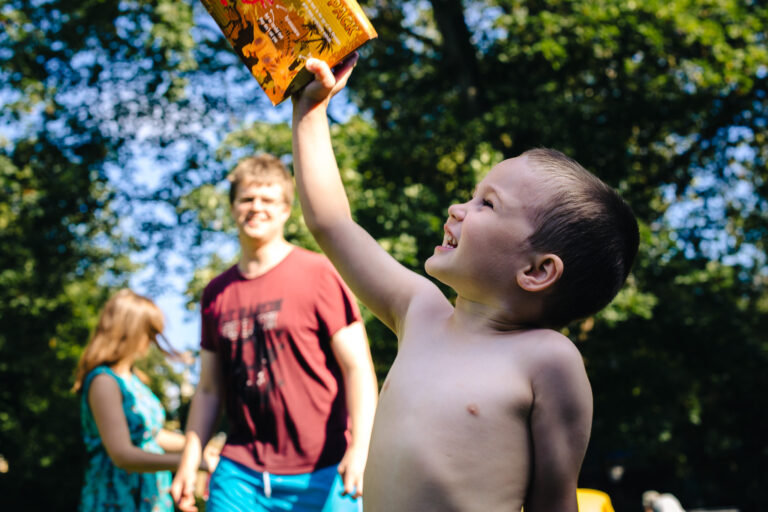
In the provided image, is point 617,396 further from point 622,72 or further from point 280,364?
point 280,364

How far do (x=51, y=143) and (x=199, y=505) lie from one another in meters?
8.11

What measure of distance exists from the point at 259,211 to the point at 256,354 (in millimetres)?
558

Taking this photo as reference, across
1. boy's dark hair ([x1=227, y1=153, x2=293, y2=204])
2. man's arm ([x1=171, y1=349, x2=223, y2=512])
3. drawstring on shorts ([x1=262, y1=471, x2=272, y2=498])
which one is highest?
boy's dark hair ([x1=227, y1=153, x2=293, y2=204])

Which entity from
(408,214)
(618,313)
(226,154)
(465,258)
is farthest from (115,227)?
(465,258)

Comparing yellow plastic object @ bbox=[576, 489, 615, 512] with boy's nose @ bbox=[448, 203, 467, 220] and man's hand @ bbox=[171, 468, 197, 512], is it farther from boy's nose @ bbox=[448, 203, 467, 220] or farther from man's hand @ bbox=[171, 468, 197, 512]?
boy's nose @ bbox=[448, 203, 467, 220]

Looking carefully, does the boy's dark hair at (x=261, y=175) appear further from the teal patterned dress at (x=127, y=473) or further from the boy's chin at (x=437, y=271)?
the boy's chin at (x=437, y=271)

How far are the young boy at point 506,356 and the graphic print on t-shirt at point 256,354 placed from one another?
1174 millimetres

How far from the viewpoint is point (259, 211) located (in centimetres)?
271

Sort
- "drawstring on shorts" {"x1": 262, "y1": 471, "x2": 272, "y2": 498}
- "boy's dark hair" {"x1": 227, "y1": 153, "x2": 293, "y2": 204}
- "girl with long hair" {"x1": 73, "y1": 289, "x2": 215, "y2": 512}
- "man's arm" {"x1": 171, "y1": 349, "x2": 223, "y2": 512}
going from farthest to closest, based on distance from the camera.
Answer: "girl with long hair" {"x1": 73, "y1": 289, "x2": 215, "y2": 512} → "boy's dark hair" {"x1": 227, "y1": 153, "x2": 293, "y2": 204} → "man's arm" {"x1": 171, "y1": 349, "x2": 223, "y2": 512} → "drawstring on shorts" {"x1": 262, "y1": 471, "x2": 272, "y2": 498}

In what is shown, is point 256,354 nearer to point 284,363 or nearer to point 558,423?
point 284,363

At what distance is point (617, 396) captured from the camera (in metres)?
10.9

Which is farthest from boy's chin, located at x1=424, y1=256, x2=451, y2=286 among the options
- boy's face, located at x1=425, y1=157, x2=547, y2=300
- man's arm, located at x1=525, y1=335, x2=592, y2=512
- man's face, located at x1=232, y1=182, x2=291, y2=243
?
man's face, located at x1=232, y1=182, x2=291, y2=243

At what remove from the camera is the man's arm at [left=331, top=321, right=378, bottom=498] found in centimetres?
233

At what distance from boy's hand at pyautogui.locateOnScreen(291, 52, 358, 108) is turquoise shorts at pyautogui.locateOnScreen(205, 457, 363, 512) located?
135 cm
